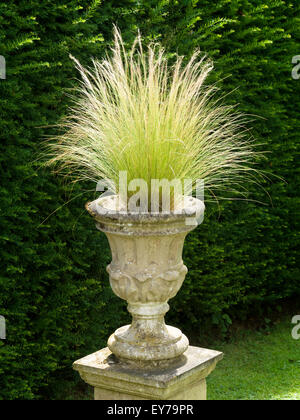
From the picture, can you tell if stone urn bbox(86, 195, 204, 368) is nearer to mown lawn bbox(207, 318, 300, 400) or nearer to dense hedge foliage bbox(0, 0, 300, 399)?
dense hedge foliage bbox(0, 0, 300, 399)

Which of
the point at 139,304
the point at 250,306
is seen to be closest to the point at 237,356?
the point at 250,306

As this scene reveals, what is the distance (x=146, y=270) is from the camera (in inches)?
113

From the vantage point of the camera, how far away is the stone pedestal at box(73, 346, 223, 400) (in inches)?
111

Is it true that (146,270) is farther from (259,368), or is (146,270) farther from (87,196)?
(259,368)

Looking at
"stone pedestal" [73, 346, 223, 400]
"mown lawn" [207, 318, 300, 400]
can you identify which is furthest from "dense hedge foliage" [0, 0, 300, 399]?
"stone pedestal" [73, 346, 223, 400]

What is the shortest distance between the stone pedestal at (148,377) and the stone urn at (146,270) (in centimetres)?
6

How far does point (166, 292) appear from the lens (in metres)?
2.93

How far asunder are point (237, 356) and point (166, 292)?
2896 mm

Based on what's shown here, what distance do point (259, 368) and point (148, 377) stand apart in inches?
109

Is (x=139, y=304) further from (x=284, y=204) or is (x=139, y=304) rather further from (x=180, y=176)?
(x=284, y=204)

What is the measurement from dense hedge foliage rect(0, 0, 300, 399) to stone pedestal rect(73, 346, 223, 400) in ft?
3.00

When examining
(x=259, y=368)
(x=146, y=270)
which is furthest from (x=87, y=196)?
(x=259, y=368)

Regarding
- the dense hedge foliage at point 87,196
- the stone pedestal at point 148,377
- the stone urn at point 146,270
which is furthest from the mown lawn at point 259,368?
the stone urn at point 146,270

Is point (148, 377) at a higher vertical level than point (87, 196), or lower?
lower
